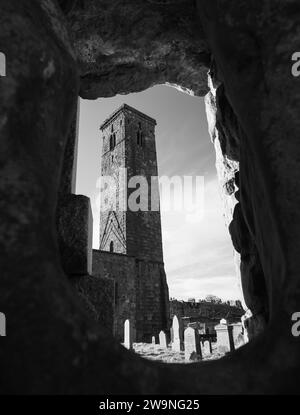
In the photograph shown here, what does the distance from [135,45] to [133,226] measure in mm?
15719

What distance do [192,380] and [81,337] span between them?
345 mm

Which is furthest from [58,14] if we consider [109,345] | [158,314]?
[158,314]

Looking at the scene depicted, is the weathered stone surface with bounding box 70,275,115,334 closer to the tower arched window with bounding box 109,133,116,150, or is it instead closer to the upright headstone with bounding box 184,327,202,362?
the upright headstone with bounding box 184,327,202,362

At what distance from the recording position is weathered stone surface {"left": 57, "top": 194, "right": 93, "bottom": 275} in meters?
2.12

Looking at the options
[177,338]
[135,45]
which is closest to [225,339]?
[177,338]

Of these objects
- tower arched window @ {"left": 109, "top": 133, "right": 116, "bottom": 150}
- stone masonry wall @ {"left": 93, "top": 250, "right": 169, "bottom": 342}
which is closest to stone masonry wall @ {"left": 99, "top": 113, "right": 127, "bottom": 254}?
tower arched window @ {"left": 109, "top": 133, "right": 116, "bottom": 150}

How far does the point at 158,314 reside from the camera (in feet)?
53.5

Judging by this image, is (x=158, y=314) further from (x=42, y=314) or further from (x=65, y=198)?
(x=42, y=314)

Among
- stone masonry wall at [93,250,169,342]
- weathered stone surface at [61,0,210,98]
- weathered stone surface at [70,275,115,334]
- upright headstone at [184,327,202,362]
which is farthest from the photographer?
stone masonry wall at [93,250,169,342]

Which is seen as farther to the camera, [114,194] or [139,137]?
[139,137]

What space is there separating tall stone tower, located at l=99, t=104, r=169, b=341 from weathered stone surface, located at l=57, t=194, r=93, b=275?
41.0ft

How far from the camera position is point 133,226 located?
1809 cm

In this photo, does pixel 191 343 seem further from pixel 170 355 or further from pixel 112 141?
pixel 112 141

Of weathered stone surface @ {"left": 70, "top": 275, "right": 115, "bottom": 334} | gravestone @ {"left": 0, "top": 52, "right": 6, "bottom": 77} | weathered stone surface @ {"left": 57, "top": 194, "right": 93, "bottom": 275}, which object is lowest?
weathered stone surface @ {"left": 70, "top": 275, "right": 115, "bottom": 334}
